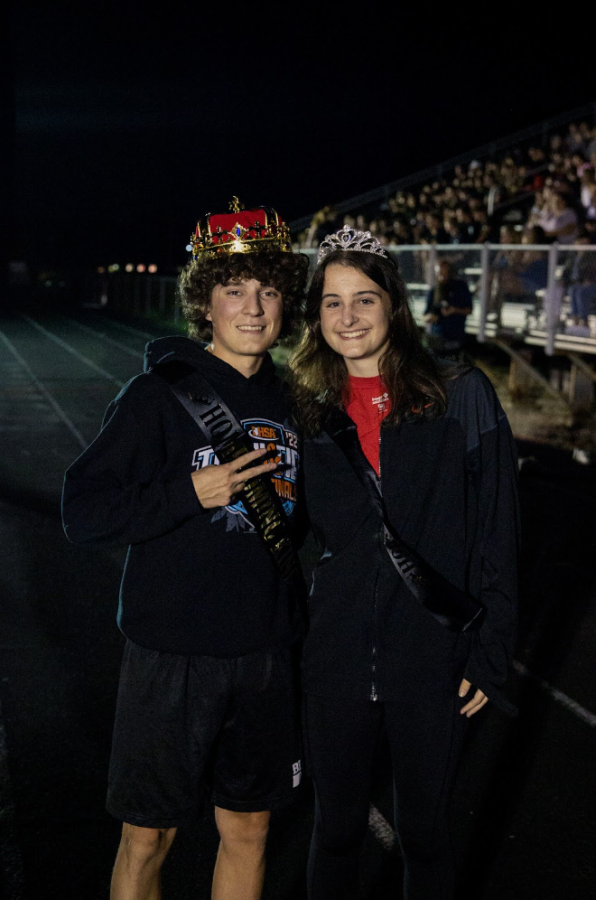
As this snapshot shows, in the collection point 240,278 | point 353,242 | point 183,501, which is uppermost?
point 353,242

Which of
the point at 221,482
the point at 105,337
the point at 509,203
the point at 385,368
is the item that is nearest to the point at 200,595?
the point at 221,482

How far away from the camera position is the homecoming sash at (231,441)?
2.39m

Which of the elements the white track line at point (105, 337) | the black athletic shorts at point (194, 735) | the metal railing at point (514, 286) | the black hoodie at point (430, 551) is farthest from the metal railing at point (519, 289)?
the white track line at point (105, 337)

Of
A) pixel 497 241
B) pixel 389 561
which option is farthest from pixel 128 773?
pixel 497 241

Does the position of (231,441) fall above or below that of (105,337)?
above

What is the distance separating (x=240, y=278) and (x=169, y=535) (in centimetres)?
78

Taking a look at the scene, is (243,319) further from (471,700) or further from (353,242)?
(471,700)

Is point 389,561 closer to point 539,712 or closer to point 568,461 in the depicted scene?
point 539,712

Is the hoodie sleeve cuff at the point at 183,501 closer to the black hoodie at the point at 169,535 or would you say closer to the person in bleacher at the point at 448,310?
the black hoodie at the point at 169,535

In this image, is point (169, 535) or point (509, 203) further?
point (509, 203)

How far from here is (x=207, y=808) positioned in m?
3.69

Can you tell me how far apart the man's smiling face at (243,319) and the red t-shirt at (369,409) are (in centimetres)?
30

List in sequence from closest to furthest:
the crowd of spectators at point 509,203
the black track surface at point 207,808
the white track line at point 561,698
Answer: the black track surface at point 207,808
the white track line at point 561,698
the crowd of spectators at point 509,203

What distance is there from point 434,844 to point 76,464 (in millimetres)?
1442
